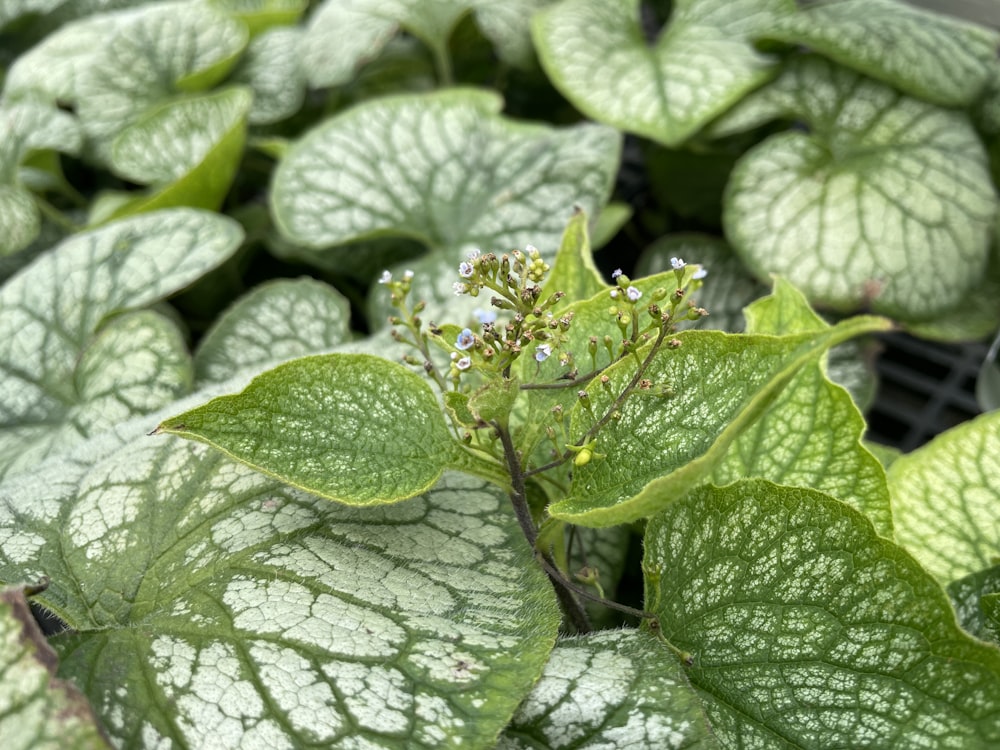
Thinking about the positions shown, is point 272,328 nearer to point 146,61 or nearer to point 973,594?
point 146,61

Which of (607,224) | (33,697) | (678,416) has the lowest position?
(607,224)

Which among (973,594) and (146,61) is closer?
(973,594)

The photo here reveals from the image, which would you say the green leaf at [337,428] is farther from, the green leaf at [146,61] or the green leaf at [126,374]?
the green leaf at [146,61]

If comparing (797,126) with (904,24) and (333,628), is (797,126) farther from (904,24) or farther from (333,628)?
(333,628)

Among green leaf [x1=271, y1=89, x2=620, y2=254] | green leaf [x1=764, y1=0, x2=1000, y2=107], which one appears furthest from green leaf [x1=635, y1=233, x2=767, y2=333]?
green leaf [x1=764, y1=0, x2=1000, y2=107]

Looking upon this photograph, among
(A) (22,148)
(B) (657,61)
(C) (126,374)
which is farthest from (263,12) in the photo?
(C) (126,374)
